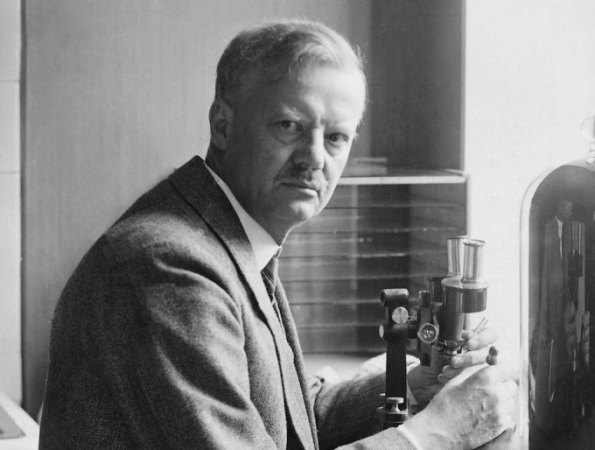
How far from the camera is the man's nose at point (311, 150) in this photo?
1188mm

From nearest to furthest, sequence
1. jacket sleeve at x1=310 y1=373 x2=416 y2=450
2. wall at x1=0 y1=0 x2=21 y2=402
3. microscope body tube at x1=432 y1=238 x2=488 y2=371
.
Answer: microscope body tube at x1=432 y1=238 x2=488 y2=371 → jacket sleeve at x1=310 y1=373 x2=416 y2=450 → wall at x1=0 y1=0 x2=21 y2=402

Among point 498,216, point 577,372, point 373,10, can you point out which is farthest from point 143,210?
point 373,10

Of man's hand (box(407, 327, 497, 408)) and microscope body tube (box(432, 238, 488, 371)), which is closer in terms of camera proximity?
microscope body tube (box(432, 238, 488, 371))

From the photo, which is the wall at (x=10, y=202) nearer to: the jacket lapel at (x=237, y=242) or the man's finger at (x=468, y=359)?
the jacket lapel at (x=237, y=242)

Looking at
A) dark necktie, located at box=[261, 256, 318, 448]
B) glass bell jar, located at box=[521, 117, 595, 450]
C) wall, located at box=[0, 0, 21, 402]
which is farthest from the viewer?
wall, located at box=[0, 0, 21, 402]

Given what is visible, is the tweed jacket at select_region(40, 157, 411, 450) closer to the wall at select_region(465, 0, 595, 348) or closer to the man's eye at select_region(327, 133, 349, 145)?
the man's eye at select_region(327, 133, 349, 145)

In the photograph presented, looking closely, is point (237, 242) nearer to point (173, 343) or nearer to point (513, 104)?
point (173, 343)

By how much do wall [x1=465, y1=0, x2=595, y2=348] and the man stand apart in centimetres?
100

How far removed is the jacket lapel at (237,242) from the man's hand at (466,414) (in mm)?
150

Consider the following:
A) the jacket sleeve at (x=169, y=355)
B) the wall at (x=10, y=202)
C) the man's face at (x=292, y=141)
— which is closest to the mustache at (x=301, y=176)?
the man's face at (x=292, y=141)

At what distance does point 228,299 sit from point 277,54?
346mm

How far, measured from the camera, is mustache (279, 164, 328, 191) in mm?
1203

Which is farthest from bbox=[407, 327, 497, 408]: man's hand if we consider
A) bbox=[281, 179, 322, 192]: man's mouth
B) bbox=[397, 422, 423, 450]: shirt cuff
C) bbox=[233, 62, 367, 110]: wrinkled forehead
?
bbox=[233, 62, 367, 110]: wrinkled forehead

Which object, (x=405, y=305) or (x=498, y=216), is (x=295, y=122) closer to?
(x=405, y=305)
